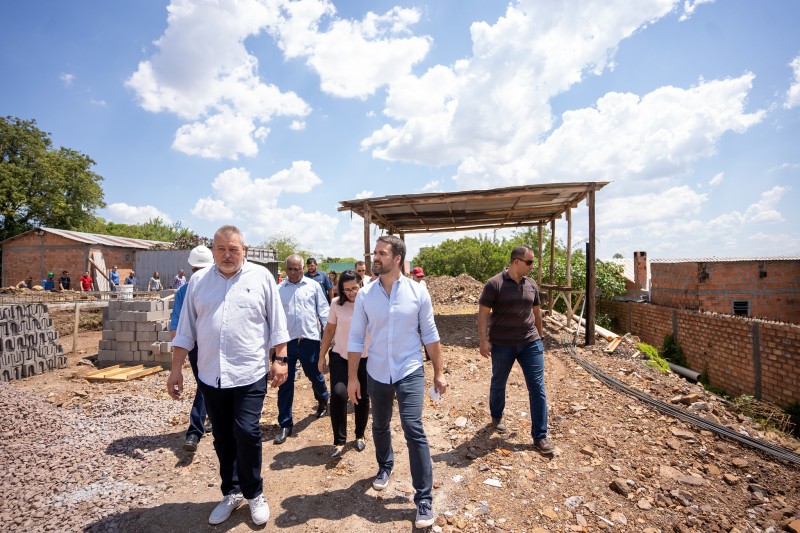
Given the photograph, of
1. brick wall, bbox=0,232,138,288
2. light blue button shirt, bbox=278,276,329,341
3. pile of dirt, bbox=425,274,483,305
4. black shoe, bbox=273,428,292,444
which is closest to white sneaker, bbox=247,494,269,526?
black shoe, bbox=273,428,292,444

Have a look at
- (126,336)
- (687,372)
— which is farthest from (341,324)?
(687,372)

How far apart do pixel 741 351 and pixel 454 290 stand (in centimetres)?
1102

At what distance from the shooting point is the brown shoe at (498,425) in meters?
3.96

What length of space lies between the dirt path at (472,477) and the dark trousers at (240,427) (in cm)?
35

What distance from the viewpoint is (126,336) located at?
7.37 meters

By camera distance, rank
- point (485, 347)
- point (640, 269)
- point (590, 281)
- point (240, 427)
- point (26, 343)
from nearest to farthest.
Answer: point (240, 427) < point (485, 347) < point (26, 343) < point (590, 281) < point (640, 269)

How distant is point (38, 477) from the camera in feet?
10.3

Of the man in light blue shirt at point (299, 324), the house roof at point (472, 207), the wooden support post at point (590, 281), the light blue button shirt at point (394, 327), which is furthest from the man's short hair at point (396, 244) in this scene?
the wooden support post at point (590, 281)

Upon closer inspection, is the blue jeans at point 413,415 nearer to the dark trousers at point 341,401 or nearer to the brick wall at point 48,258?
the dark trousers at point 341,401

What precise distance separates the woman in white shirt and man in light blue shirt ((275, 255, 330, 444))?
1.77 feet

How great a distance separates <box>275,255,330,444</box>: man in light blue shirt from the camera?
4000 mm

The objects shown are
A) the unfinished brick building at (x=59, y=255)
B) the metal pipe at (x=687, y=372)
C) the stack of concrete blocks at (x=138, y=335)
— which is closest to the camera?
the stack of concrete blocks at (x=138, y=335)

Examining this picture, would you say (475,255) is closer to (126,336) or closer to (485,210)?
(485,210)

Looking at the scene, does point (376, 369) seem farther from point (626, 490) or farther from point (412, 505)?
point (626, 490)
